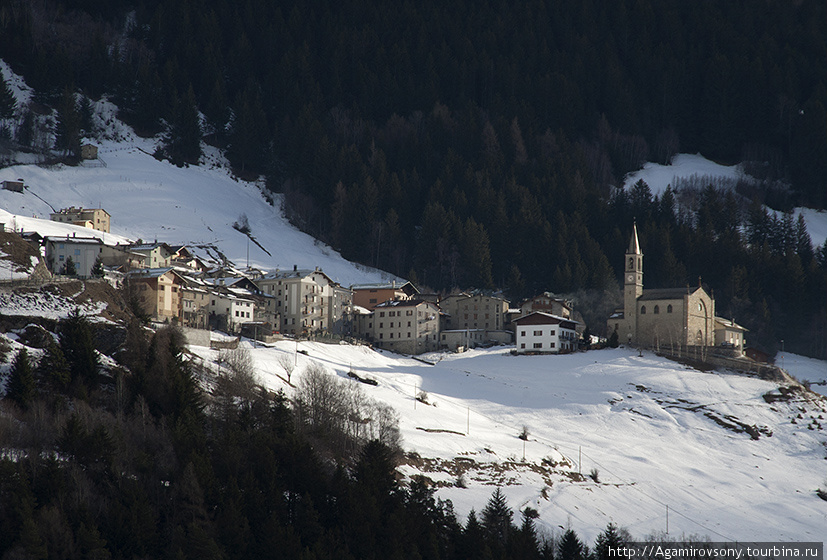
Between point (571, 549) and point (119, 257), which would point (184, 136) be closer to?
point (119, 257)

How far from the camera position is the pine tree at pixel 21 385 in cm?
4656

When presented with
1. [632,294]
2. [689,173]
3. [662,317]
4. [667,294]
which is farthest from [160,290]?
[689,173]

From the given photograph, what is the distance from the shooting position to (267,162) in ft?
545

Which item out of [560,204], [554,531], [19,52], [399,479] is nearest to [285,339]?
[399,479]

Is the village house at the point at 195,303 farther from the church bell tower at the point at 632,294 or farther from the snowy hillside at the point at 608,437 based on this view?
the church bell tower at the point at 632,294

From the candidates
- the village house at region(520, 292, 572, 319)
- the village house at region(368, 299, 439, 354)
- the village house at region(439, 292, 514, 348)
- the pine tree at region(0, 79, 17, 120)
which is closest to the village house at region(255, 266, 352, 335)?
the village house at region(368, 299, 439, 354)

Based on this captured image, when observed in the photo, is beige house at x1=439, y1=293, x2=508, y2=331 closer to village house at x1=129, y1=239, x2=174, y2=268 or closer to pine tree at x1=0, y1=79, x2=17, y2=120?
village house at x1=129, y1=239, x2=174, y2=268

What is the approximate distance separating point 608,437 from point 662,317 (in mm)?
27890

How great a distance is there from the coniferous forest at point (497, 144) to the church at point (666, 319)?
16784mm

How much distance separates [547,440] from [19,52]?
143m

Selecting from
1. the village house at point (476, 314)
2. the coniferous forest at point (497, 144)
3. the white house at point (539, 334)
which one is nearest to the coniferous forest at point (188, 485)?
the white house at point (539, 334)

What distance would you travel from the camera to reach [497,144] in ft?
543

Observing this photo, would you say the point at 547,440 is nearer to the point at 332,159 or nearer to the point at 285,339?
the point at 285,339

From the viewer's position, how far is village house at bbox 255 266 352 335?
95.3 metres
